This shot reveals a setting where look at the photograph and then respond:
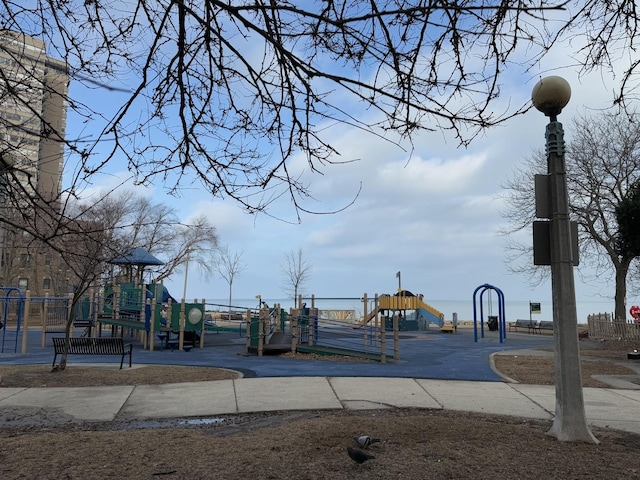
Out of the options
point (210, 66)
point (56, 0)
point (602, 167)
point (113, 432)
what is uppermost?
point (602, 167)

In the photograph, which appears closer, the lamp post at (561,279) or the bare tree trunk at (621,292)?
the lamp post at (561,279)

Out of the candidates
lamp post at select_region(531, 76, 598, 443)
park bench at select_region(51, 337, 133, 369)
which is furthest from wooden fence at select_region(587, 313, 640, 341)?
→ park bench at select_region(51, 337, 133, 369)

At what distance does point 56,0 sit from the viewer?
436 cm

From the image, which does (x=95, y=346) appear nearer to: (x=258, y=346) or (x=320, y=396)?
(x=258, y=346)

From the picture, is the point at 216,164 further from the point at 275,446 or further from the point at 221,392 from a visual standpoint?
the point at 221,392

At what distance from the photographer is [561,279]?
609 cm

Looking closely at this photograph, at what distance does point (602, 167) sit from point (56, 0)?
26001mm

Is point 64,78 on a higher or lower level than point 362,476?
higher

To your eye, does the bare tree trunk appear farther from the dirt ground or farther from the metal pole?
the metal pole

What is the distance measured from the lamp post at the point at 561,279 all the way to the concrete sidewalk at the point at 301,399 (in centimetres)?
142

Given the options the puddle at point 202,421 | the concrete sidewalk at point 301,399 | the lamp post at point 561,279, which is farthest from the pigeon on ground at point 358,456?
the concrete sidewalk at point 301,399

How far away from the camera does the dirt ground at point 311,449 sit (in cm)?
459

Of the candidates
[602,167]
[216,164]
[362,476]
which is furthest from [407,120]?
[602,167]

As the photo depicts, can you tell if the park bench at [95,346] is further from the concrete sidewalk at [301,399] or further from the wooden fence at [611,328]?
the wooden fence at [611,328]
